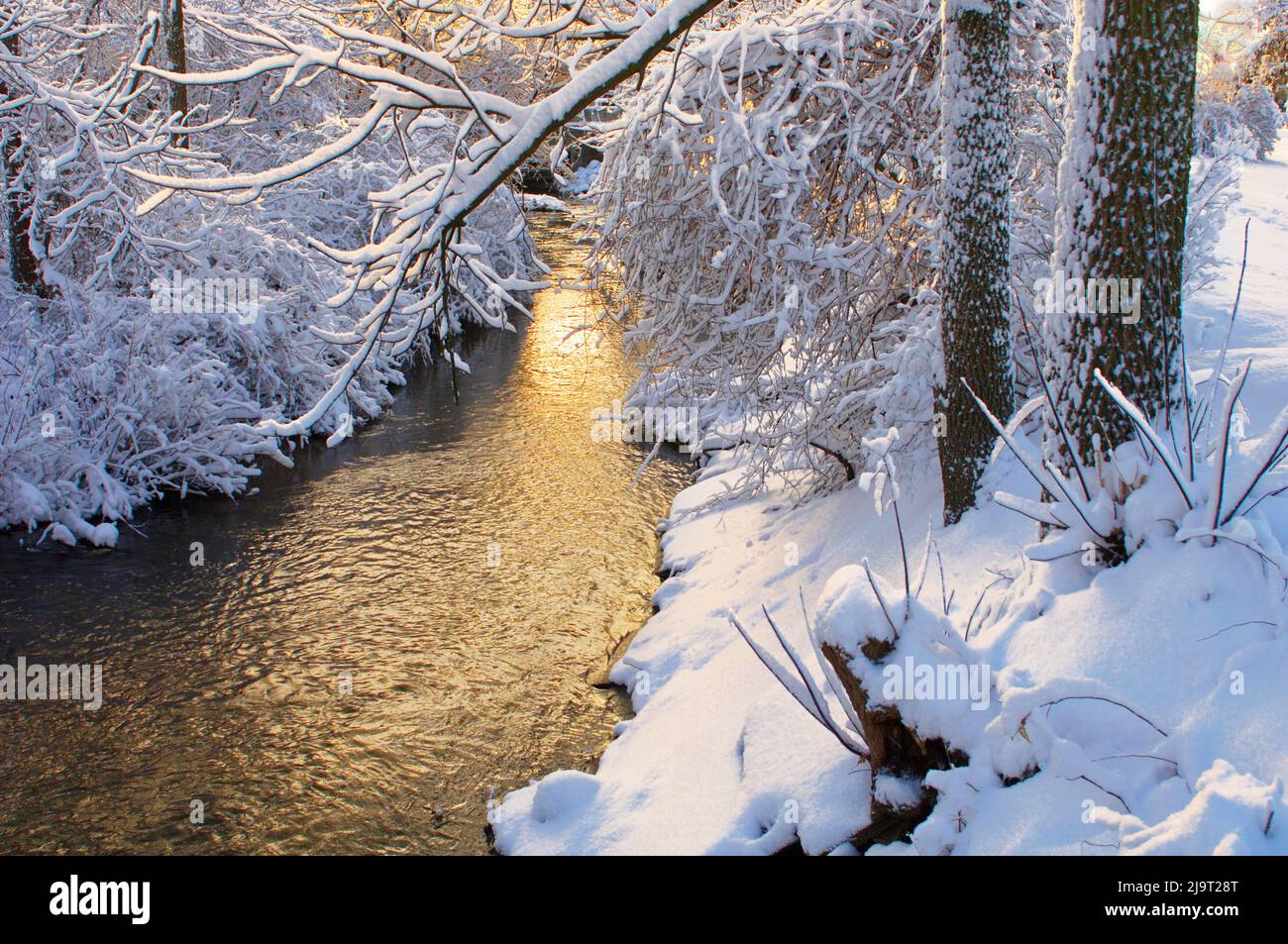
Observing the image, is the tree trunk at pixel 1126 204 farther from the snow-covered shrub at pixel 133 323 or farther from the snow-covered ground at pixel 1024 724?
the snow-covered shrub at pixel 133 323

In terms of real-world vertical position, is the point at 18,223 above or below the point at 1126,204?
below

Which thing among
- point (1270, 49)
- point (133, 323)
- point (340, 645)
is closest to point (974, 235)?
point (340, 645)

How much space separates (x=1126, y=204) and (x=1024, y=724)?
249 cm

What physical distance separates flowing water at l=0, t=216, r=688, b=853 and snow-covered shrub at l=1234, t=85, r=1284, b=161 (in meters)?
29.3

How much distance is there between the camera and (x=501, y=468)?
1351 centimetres

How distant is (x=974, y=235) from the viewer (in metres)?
Result: 6.55

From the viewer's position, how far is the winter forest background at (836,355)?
162 inches

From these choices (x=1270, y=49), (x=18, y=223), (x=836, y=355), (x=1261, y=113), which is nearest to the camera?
(x=836, y=355)

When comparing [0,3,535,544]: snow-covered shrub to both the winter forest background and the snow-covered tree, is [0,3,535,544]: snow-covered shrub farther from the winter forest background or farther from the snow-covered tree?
Result: the snow-covered tree

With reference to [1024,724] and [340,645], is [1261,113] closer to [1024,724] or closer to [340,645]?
[340,645]

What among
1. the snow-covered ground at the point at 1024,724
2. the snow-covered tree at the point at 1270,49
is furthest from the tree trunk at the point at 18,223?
the snow-covered tree at the point at 1270,49

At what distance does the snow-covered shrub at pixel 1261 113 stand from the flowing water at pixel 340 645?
1155 inches

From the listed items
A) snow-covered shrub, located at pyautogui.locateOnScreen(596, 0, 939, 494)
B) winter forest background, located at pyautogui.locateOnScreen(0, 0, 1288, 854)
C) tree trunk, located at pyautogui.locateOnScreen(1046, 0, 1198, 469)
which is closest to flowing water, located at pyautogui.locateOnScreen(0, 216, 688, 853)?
winter forest background, located at pyautogui.locateOnScreen(0, 0, 1288, 854)

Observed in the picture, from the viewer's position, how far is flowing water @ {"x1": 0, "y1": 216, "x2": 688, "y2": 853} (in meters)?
6.93
